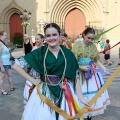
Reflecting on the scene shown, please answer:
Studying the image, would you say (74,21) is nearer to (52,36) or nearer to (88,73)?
(88,73)

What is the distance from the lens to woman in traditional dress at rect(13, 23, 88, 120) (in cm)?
203

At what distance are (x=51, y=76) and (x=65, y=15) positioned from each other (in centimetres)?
1905

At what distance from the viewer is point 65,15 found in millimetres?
20469

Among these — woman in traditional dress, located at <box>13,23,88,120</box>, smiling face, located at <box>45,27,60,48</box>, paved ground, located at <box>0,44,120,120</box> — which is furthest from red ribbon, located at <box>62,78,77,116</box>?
paved ground, located at <box>0,44,120,120</box>

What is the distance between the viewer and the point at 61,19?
66.6ft

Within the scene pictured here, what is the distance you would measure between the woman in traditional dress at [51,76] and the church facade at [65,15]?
1642cm

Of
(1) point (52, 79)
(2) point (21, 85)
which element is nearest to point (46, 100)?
(1) point (52, 79)

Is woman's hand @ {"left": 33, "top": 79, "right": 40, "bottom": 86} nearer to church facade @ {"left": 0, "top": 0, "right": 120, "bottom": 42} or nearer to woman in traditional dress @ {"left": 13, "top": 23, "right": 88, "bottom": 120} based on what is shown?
woman in traditional dress @ {"left": 13, "top": 23, "right": 88, "bottom": 120}

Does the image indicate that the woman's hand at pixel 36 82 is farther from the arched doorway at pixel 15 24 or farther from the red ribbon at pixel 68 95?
the arched doorway at pixel 15 24

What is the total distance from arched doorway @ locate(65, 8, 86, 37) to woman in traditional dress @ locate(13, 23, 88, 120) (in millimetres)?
18926

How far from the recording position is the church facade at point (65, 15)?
61.3 feet

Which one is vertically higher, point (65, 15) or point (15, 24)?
point (65, 15)

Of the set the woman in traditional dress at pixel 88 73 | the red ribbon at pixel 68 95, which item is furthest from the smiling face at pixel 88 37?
the red ribbon at pixel 68 95

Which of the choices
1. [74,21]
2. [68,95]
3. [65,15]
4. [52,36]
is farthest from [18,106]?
[74,21]
